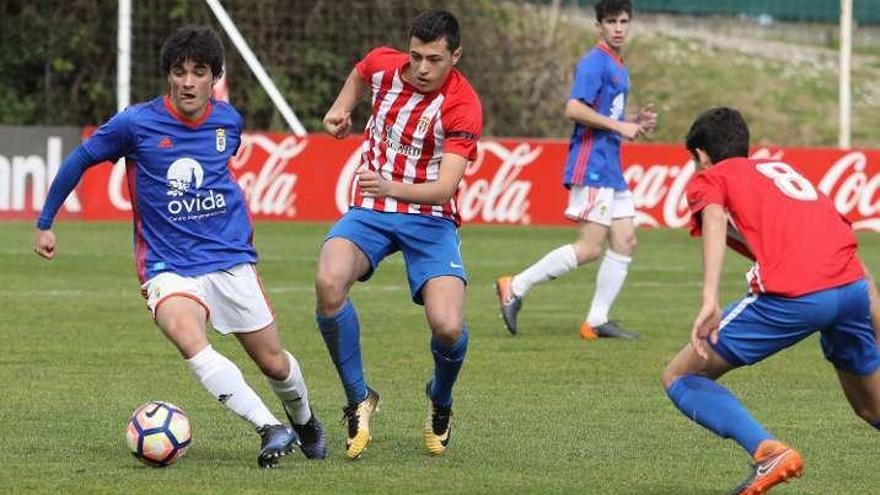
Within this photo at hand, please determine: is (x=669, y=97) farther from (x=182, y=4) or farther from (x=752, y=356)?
(x=752, y=356)

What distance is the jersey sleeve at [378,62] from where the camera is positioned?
331 inches

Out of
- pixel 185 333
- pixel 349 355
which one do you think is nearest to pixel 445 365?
pixel 349 355

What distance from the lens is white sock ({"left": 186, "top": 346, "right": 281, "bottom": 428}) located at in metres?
7.41

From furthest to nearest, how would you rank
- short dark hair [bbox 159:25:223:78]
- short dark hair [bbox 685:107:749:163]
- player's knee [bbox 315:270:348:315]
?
player's knee [bbox 315:270:348:315] → short dark hair [bbox 159:25:223:78] → short dark hair [bbox 685:107:749:163]

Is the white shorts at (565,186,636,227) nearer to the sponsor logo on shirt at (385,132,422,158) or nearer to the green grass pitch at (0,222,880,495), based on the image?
the green grass pitch at (0,222,880,495)

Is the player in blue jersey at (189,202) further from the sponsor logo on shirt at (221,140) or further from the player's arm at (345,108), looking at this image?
the player's arm at (345,108)

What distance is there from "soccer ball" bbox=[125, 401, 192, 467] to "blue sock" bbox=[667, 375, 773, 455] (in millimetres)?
1918

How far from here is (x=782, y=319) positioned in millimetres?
6879

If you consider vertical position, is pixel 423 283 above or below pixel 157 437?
above

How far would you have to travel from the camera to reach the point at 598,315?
1276 cm

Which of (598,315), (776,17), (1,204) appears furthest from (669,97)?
(598,315)

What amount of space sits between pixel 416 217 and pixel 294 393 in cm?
97

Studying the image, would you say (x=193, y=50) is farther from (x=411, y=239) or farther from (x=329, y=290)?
(x=411, y=239)

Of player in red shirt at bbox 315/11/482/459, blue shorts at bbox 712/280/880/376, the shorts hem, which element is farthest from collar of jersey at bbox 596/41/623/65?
blue shorts at bbox 712/280/880/376
